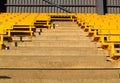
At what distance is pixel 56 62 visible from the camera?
4227 millimetres

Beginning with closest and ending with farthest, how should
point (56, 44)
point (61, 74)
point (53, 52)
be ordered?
point (61, 74), point (53, 52), point (56, 44)

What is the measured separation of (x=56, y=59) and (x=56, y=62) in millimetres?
77

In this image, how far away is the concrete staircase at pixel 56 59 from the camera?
3.78 meters

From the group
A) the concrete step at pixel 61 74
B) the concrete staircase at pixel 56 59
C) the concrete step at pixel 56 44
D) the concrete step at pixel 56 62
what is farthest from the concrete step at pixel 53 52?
the concrete step at pixel 61 74

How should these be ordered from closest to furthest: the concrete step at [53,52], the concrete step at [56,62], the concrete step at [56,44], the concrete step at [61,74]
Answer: the concrete step at [61,74] → the concrete step at [56,62] → the concrete step at [53,52] → the concrete step at [56,44]

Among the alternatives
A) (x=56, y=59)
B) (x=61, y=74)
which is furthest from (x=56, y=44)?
(x=61, y=74)

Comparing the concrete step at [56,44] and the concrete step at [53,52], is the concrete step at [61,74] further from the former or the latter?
the concrete step at [56,44]

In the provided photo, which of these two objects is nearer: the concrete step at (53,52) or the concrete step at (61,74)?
the concrete step at (61,74)

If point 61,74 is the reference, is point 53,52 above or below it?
above

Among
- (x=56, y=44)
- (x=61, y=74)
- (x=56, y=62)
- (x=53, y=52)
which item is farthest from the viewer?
(x=56, y=44)

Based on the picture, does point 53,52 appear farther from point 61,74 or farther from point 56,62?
point 61,74

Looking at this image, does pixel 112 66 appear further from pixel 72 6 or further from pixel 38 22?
pixel 72 6

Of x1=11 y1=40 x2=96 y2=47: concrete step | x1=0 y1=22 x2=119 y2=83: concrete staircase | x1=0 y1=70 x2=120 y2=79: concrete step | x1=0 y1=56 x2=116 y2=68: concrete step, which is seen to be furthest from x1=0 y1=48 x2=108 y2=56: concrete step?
x1=0 y1=70 x2=120 y2=79: concrete step

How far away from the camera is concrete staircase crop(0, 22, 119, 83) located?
12.4 feet
